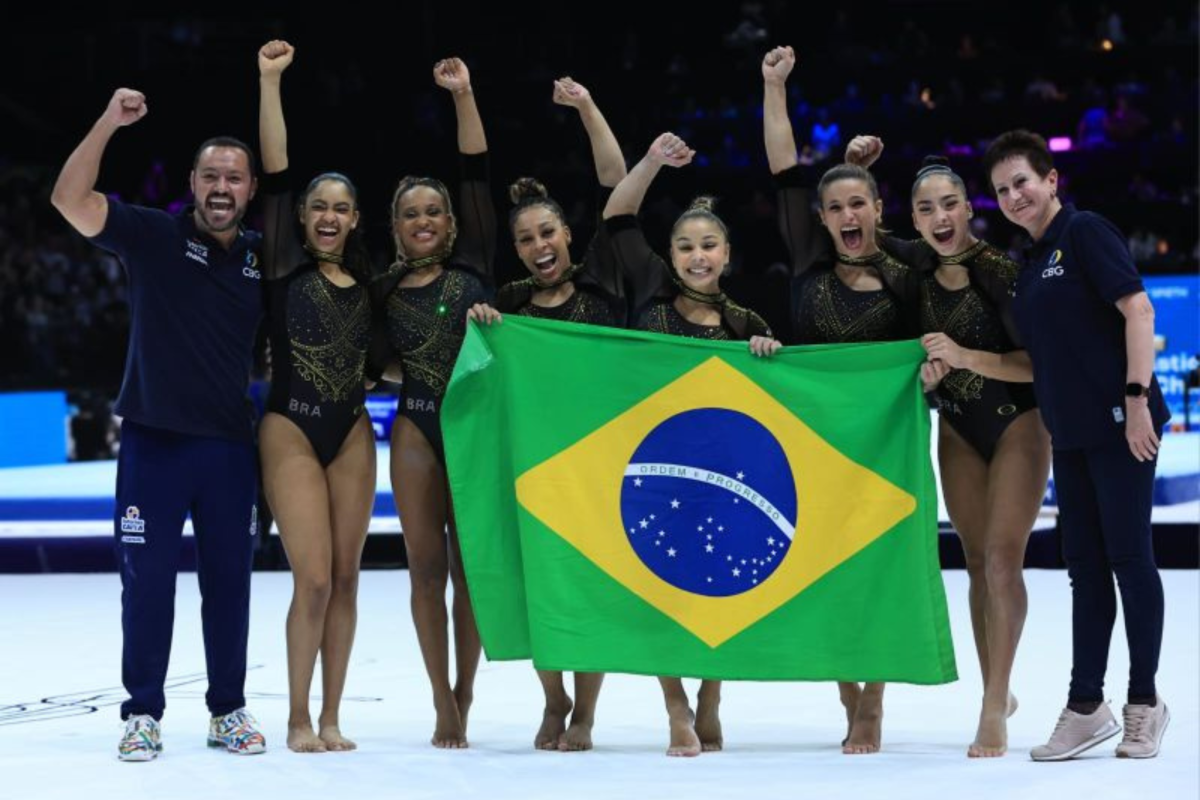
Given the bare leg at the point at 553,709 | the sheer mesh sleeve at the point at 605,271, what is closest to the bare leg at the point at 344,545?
the bare leg at the point at 553,709

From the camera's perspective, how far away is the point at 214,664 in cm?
505

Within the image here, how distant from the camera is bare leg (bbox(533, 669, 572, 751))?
16.5ft

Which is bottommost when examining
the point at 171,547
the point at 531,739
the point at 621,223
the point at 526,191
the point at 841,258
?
the point at 531,739

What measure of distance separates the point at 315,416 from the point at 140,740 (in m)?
1.08

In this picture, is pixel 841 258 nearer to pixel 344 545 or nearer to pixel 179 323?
pixel 344 545

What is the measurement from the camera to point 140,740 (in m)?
4.80

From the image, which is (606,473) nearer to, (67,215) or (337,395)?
(337,395)

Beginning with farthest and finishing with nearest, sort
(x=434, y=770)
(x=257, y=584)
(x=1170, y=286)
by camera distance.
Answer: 1. (x=1170, y=286)
2. (x=257, y=584)
3. (x=434, y=770)

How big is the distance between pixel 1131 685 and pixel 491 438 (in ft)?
6.61

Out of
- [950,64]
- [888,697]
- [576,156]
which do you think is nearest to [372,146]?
[576,156]

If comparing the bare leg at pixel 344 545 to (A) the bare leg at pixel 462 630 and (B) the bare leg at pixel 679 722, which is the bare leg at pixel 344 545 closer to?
(A) the bare leg at pixel 462 630

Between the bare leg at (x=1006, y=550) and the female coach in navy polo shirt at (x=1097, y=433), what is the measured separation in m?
0.10

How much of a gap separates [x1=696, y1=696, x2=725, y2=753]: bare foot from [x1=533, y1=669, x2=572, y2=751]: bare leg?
421 millimetres

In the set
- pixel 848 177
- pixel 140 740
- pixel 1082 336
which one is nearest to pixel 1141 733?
pixel 1082 336
